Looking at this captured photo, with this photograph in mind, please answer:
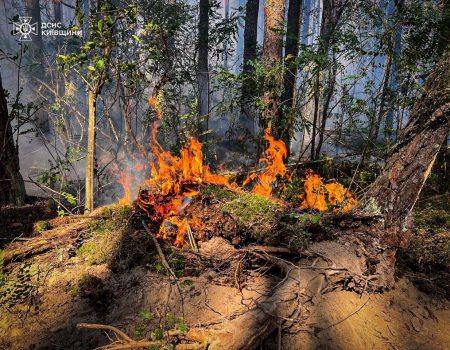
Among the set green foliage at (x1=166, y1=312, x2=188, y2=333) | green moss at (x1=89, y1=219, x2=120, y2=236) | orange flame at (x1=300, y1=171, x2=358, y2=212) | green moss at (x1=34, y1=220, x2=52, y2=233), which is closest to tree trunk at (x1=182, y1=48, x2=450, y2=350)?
green foliage at (x1=166, y1=312, x2=188, y2=333)

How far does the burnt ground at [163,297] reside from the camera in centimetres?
298

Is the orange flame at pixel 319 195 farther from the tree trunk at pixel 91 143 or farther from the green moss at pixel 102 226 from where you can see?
the tree trunk at pixel 91 143

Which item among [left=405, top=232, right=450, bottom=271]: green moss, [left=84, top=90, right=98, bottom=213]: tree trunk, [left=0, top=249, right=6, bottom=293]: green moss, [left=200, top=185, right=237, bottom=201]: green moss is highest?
[left=84, top=90, right=98, bottom=213]: tree trunk

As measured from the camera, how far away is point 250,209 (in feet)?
14.7

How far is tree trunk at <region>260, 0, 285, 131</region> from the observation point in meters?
6.79

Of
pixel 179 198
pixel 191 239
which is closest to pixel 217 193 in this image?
pixel 179 198

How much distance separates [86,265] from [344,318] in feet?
10.9

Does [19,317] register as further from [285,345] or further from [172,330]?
[285,345]

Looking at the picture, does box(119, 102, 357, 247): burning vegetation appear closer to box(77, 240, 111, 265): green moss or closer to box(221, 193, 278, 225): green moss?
box(221, 193, 278, 225): green moss

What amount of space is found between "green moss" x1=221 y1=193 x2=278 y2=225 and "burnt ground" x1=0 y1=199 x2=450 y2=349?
0.06 metres

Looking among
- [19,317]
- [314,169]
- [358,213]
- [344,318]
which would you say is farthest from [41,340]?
[314,169]

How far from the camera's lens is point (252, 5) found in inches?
532

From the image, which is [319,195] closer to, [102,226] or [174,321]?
[174,321]

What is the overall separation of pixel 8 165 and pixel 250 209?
473 centimetres
